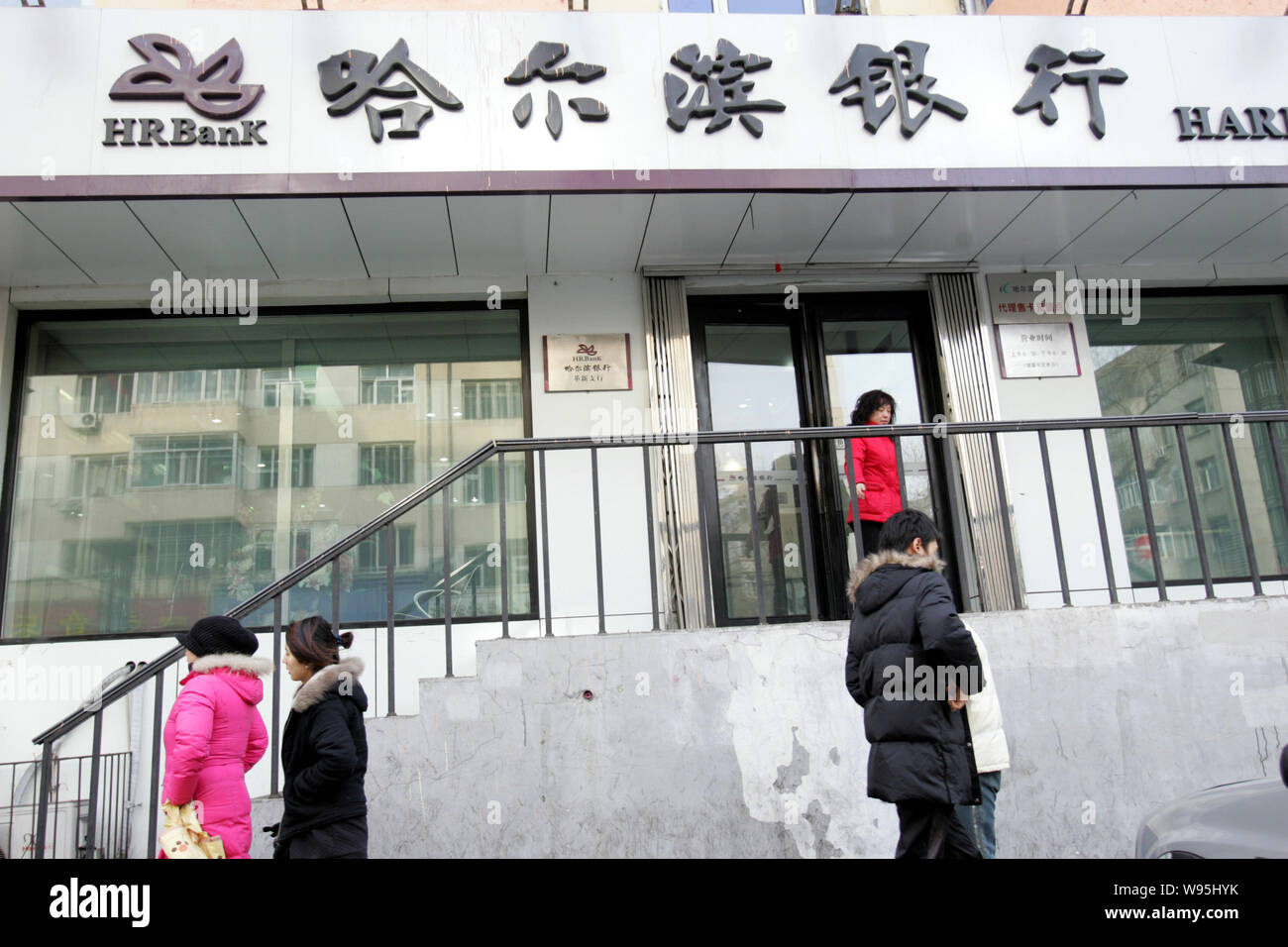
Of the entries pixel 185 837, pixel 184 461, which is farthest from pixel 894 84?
pixel 185 837

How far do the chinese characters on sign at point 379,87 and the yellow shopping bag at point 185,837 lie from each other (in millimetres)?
4351

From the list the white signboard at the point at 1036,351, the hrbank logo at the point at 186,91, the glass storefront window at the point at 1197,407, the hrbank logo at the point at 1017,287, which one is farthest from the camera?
the hrbank logo at the point at 1017,287

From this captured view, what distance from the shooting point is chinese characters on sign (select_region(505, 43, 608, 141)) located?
5.89 m

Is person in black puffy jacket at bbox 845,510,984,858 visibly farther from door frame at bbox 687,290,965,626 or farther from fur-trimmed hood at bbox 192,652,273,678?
door frame at bbox 687,290,965,626

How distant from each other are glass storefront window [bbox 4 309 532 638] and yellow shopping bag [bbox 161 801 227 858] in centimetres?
319

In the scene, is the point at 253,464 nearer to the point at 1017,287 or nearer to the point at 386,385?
the point at 386,385

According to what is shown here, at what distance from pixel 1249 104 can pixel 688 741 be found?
6321mm

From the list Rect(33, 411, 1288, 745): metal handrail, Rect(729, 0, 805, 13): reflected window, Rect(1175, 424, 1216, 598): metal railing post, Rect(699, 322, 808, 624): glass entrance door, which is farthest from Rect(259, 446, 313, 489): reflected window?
Rect(1175, 424, 1216, 598): metal railing post

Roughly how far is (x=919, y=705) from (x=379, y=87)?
17.3ft

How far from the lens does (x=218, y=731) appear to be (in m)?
3.43

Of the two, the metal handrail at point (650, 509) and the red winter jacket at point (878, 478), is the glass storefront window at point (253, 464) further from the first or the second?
the red winter jacket at point (878, 478)

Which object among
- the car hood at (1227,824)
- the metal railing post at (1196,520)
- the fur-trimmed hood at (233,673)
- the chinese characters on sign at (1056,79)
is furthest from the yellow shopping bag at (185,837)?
the chinese characters on sign at (1056,79)

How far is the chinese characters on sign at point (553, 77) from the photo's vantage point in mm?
5887
